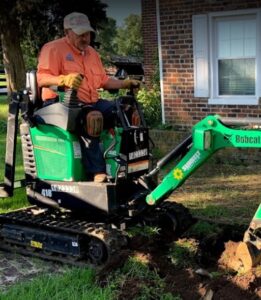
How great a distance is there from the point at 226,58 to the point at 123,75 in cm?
478

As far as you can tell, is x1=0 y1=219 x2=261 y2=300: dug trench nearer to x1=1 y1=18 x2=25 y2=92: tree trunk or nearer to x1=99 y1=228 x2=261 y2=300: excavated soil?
x1=99 y1=228 x2=261 y2=300: excavated soil

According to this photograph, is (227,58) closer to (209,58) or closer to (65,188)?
(209,58)

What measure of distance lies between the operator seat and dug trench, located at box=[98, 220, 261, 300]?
51.1 inches

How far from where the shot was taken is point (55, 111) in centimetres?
557

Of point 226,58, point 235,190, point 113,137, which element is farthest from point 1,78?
point 113,137

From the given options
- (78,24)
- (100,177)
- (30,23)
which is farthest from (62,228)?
(30,23)


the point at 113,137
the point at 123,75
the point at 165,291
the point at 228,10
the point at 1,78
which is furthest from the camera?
the point at 1,78

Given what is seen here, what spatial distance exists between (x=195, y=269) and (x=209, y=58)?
21.3 ft

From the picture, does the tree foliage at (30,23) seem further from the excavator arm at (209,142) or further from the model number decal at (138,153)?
the excavator arm at (209,142)

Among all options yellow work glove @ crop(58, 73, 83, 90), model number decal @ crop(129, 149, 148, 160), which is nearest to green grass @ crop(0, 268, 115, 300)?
model number decal @ crop(129, 149, 148, 160)

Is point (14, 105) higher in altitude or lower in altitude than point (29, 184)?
higher

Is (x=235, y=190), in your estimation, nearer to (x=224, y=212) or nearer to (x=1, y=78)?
(x=224, y=212)

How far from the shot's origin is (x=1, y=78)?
31.3m

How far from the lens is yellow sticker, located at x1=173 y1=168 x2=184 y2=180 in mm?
5262
